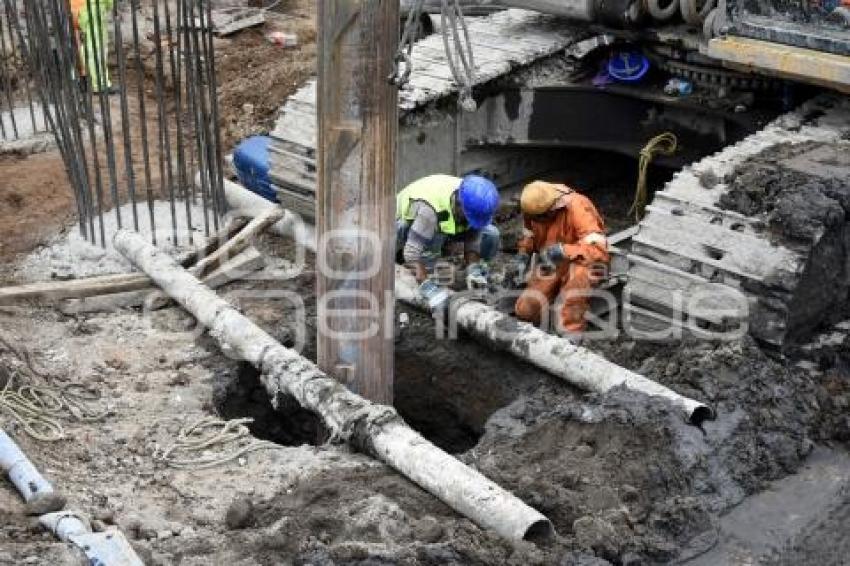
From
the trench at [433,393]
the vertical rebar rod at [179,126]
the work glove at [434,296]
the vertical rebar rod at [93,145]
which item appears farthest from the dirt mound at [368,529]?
the vertical rebar rod at [93,145]

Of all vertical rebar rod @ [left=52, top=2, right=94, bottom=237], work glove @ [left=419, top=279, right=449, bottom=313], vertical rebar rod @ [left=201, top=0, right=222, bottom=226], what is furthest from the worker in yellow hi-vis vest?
work glove @ [left=419, top=279, right=449, bottom=313]

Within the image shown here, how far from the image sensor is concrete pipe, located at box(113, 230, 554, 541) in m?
5.67

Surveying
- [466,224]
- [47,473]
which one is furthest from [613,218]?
[47,473]

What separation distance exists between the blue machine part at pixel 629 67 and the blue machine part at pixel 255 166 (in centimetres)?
281

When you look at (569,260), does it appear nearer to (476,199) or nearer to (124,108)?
(476,199)

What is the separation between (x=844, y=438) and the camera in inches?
271

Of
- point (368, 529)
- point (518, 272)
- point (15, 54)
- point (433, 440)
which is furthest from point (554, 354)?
point (15, 54)

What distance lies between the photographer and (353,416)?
21.2 ft

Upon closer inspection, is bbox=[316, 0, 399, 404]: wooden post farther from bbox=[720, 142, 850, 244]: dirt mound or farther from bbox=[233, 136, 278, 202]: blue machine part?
bbox=[233, 136, 278, 202]: blue machine part

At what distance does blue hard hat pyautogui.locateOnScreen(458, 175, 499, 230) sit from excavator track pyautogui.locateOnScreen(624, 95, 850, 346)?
1040mm

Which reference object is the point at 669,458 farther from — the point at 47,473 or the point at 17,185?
the point at 17,185

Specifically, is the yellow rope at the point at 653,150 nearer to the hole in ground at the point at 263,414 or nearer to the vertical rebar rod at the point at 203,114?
the vertical rebar rod at the point at 203,114

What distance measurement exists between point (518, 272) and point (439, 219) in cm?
77

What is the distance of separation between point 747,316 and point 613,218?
3.35 meters
